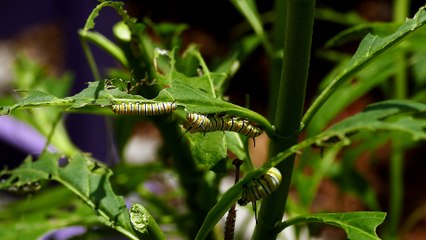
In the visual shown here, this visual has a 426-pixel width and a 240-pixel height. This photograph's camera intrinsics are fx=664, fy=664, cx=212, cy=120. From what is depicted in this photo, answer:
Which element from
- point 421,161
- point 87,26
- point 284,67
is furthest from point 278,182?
point 421,161

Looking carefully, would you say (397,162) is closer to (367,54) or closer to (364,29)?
(364,29)

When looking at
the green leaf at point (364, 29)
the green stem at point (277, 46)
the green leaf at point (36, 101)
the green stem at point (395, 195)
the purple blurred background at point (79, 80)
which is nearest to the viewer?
the green leaf at point (36, 101)

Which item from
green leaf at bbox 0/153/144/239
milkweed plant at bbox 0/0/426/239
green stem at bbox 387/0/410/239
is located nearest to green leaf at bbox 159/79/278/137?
milkweed plant at bbox 0/0/426/239

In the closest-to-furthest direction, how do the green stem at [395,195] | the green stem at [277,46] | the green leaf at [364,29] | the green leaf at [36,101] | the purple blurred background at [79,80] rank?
the green leaf at [36,101] < the green leaf at [364,29] < the green stem at [277,46] < the green stem at [395,195] < the purple blurred background at [79,80]

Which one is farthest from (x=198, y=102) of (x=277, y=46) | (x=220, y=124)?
(x=277, y=46)

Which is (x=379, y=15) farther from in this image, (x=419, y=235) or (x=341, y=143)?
(x=341, y=143)

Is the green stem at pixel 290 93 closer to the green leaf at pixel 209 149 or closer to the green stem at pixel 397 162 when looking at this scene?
the green leaf at pixel 209 149

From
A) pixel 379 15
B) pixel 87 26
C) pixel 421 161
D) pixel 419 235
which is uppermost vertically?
pixel 379 15

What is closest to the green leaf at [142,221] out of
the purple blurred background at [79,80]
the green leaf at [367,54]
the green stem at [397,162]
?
the green leaf at [367,54]

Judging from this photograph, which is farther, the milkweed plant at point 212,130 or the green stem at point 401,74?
the green stem at point 401,74
